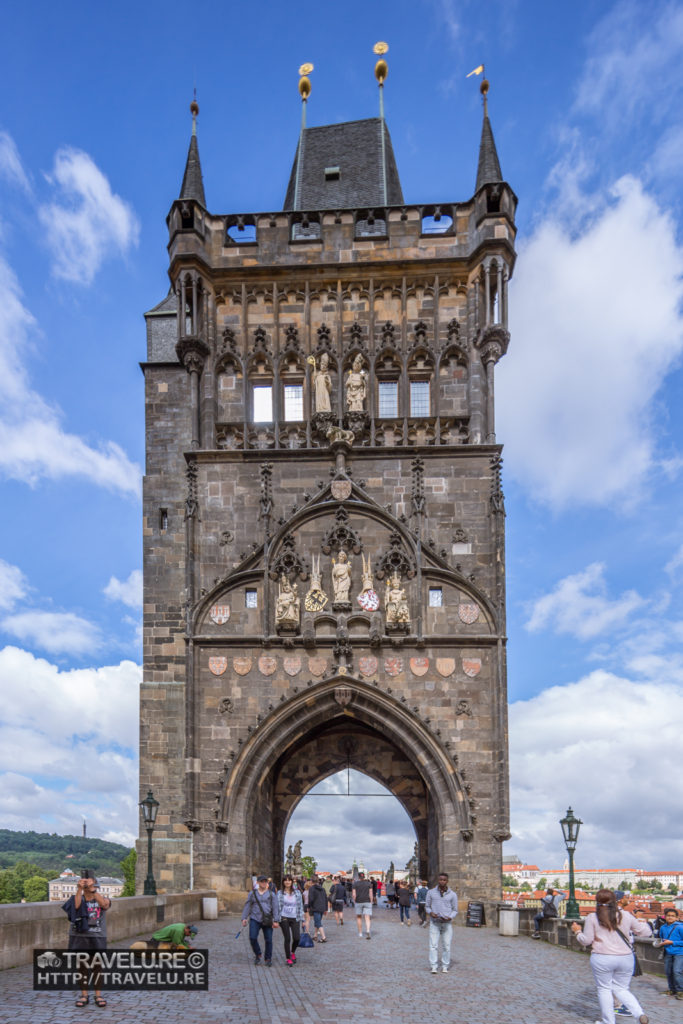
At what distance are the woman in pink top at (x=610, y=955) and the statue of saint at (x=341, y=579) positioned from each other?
16193mm

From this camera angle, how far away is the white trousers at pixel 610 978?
29.2 ft

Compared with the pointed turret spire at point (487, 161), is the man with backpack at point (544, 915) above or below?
below

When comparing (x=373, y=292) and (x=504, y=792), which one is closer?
(x=504, y=792)

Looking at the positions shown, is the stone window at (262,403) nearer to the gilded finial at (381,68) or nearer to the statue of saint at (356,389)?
the statue of saint at (356,389)

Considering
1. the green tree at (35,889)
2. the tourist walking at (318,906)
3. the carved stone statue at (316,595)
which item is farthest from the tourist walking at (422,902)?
the green tree at (35,889)

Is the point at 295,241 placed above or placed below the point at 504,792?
above

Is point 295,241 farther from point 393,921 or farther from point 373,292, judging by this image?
point 393,921

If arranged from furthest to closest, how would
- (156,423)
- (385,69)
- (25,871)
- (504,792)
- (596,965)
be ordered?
(25,871) → (385,69) → (156,423) → (504,792) → (596,965)

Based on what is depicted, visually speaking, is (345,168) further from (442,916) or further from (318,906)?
(442,916)

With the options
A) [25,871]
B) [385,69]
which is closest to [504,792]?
[385,69]

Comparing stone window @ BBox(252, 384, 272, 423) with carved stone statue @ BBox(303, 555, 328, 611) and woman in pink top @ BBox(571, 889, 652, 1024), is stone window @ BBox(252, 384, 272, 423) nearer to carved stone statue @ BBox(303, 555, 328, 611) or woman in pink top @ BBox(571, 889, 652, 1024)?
carved stone statue @ BBox(303, 555, 328, 611)

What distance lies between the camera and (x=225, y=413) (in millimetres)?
27266

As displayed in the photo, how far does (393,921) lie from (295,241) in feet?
55.8

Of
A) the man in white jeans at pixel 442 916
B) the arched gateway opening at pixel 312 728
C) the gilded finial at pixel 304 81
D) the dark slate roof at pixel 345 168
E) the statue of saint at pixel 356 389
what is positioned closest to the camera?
the man in white jeans at pixel 442 916
